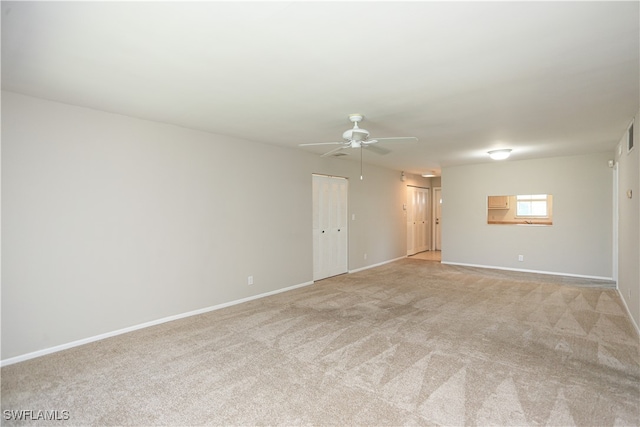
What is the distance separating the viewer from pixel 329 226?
641 cm

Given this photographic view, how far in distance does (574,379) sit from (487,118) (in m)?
2.70

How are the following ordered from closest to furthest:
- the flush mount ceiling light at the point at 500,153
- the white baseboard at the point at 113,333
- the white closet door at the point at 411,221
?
1. the white baseboard at the point at 113,333
2. the flush mount ceiling light at the point at 500,153
3. the white closet door at the point at 411,221

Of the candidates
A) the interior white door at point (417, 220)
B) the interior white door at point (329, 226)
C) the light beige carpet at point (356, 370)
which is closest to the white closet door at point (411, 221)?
the interior white door at point (417, 220)

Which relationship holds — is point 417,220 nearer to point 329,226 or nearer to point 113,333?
point 329,226

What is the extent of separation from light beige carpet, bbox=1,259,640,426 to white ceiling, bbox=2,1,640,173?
2418 mm

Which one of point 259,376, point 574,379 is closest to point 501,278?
point 574,379

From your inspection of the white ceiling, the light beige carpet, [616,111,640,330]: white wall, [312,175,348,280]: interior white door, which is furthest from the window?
[312,175,348,280]: interior white door

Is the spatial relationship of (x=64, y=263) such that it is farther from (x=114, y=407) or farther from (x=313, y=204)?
(x=313, y=204)

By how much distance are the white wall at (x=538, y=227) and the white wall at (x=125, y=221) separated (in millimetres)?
4351

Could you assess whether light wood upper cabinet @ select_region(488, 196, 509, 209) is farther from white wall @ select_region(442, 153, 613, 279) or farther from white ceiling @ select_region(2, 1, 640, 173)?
white ceiling @ select_region(2, 1, 640, 173)

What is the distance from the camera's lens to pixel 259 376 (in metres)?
2.62

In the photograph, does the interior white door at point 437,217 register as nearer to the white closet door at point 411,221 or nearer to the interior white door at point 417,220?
the interior white door at point 417,220

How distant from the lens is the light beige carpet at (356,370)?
215 cm

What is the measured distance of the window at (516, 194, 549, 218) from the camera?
24.2ft
